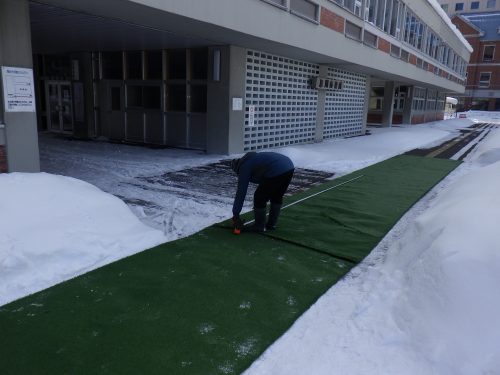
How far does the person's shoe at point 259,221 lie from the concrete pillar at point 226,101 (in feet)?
21.6

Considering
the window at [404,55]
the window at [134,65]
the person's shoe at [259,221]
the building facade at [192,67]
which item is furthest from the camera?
the window at [404,55]

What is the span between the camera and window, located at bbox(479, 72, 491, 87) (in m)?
59.3

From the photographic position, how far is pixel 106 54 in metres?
15.0

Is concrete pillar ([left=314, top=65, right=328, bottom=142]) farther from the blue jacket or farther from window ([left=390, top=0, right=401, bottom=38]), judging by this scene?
the blue jacket

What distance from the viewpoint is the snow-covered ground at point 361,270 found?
306 cm

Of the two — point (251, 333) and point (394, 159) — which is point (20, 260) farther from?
point (394, 159)

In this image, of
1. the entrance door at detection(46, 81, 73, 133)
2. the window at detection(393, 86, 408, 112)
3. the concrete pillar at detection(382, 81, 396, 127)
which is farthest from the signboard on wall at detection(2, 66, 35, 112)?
the window at detection(393, 86, 408, 112)

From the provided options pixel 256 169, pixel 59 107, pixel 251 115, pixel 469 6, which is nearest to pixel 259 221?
pixel 256 169

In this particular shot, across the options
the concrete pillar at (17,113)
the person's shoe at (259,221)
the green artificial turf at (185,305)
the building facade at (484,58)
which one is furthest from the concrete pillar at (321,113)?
the building facade at (484,58)

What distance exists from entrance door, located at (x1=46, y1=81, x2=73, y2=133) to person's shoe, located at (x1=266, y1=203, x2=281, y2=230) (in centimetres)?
1288

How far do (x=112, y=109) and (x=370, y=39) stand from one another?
10.8 meters

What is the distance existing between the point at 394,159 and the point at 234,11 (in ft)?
24.4

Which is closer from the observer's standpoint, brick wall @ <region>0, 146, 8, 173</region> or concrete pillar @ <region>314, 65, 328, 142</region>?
brick wall @ <region>0, 146, 8, 173</region>

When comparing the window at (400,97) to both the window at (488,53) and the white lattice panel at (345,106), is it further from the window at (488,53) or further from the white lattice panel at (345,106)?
the window at (488,53)
